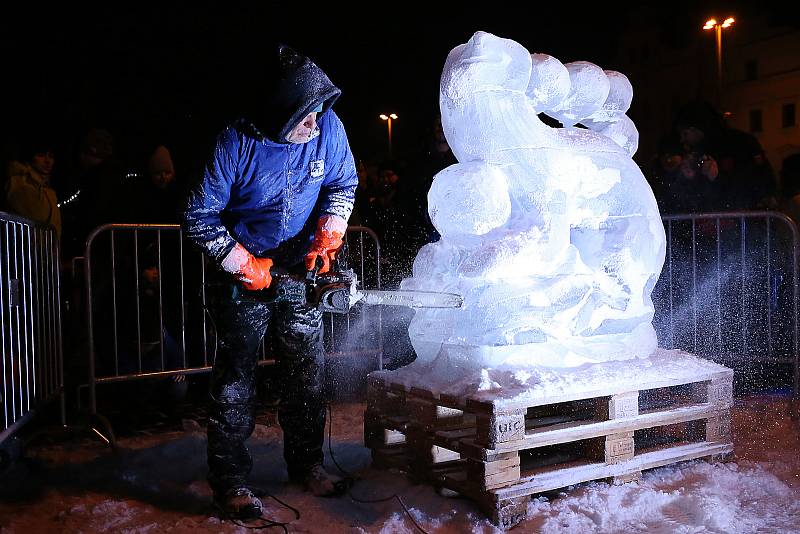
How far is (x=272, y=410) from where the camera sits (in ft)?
19.4

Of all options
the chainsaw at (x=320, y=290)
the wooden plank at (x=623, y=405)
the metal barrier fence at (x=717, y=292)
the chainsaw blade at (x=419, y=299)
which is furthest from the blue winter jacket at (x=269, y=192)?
the metal barrier fence at (x=717, y=292)

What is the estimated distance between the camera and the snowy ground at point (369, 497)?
324 centimetres

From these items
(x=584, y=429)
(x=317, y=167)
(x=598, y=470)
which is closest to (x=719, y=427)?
Result: (x=598, y=470)

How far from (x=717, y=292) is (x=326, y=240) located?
4.09 m

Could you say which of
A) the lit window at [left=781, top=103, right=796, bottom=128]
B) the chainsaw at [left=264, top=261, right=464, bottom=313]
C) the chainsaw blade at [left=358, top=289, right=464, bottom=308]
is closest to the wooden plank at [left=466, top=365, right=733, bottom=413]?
the chainsaw blade at [left=358, top=289, right=464, bottom=308]

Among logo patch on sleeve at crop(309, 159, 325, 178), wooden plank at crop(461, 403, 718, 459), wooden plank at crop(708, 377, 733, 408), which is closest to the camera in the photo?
wooden plank at crop(461, 403, 718, 459)

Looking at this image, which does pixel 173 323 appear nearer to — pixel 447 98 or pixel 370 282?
pixel 370 282

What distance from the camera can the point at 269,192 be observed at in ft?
11.4

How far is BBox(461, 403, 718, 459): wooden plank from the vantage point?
10.9ft

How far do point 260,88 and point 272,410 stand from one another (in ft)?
10.9

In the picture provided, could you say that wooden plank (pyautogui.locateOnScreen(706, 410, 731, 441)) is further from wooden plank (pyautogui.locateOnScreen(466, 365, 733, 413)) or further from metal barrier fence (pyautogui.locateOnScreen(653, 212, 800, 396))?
metal barrier fence (pyautogui.locateOnScreen(653, 212, 800, 396))

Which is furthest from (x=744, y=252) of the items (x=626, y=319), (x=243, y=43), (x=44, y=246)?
(x=243, y=43)

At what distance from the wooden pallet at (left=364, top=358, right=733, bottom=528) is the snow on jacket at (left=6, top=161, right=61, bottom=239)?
142 inches

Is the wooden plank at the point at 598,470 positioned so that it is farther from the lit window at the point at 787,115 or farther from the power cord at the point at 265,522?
the lit window at the point at 787,115
